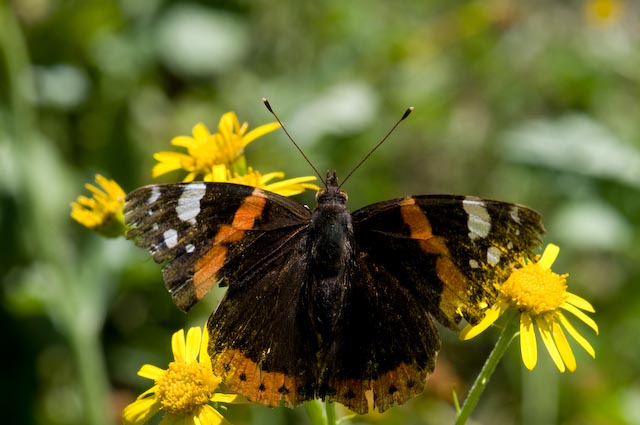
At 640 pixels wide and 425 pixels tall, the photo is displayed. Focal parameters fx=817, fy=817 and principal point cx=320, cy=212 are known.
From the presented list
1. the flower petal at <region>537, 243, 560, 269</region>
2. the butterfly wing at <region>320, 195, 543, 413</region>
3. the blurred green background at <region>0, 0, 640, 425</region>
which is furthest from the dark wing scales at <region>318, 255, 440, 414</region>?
the blurred green background at <region>0, 0, 640, 425</region>

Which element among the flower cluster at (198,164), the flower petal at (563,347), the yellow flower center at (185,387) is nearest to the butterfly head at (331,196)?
the flower cluster at (198,164)

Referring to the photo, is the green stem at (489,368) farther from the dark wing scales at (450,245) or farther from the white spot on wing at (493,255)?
the white spot on wing at (493,255)

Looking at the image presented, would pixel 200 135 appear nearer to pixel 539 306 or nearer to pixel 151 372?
pixel 151 372

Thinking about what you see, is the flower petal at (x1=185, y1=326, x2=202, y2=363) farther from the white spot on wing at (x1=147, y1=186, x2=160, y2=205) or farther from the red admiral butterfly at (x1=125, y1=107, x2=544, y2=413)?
the white spot on wing at (x1=147, y1=186, x2=160, y2=205)

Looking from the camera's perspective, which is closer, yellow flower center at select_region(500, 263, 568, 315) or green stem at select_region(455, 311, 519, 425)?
green stem at select_region(455, 311, 519, 425)

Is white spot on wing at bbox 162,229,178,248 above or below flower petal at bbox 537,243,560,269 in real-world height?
above

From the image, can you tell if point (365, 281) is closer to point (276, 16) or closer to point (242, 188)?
point (242, 188)

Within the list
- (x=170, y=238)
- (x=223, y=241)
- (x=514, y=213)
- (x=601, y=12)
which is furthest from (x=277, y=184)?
(x=601, y=12)
